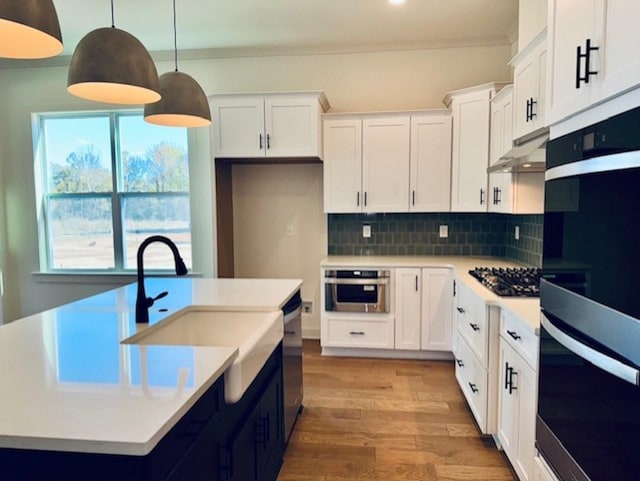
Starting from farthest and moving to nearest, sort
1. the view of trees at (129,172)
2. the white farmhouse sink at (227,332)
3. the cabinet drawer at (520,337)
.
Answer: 1. the view of trees at (129,172)
2. the cabinet drawer at (520,337)
3. the white farmhouse sink at (227,332)

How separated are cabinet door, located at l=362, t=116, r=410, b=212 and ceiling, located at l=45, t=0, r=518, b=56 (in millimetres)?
804

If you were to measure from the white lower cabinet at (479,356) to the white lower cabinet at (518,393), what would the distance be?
8 cm

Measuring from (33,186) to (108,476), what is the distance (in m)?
4.64

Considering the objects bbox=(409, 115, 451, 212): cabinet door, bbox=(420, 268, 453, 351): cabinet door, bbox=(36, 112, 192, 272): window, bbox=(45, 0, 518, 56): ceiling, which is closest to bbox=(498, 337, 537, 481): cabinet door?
bbox=(420, 268, 453, 351): cabinet door

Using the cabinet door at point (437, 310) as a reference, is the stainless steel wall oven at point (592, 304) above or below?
above

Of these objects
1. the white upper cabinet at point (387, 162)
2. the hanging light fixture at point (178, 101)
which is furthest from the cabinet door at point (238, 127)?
the hanging light fixture at point (178, 101)

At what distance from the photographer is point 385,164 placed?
12.8 ft

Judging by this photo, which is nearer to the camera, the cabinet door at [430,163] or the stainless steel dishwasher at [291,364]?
the stainless steel dishwasher at [291,364]

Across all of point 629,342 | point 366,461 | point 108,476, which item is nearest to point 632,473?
point 629,342

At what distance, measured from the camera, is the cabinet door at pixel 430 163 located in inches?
150

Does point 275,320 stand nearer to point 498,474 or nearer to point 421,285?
point 498,474

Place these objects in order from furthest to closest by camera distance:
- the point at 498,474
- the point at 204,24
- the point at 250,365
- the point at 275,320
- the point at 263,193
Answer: the point at 263,193 → the point at 204,24 → the point at 498,474 → the point at 275,320 → the point at 250,365

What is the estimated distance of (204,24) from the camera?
3666mm

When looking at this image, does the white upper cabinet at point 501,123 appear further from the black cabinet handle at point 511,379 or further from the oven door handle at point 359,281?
the black cabinet handle at point 511,379
